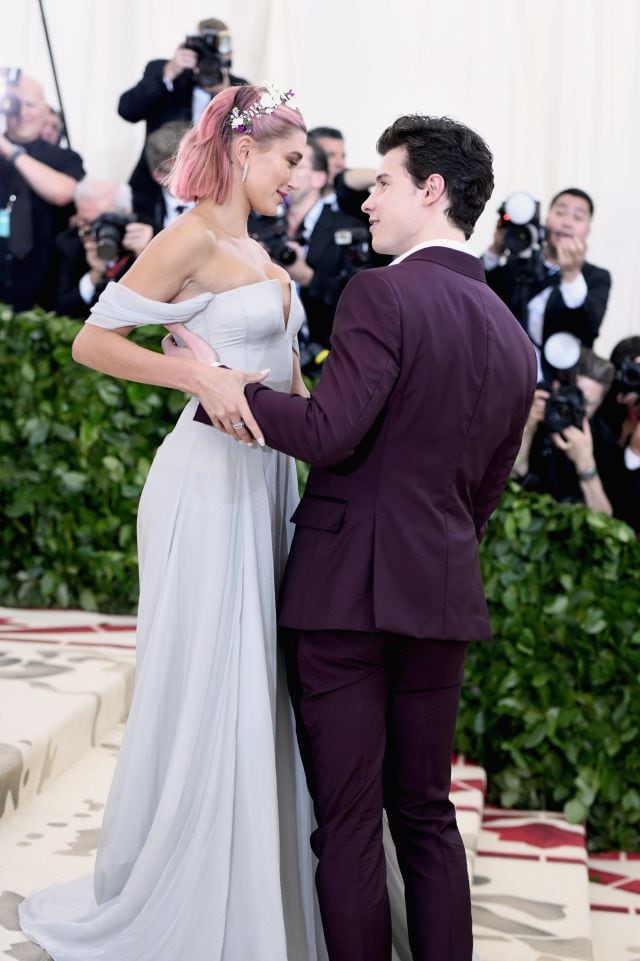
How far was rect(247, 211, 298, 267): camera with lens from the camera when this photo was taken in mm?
4516

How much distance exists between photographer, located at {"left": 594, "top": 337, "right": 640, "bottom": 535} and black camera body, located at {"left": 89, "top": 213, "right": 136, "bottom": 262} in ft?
6.21

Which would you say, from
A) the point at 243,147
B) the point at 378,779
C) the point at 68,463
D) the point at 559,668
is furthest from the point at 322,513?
the point at 68,463

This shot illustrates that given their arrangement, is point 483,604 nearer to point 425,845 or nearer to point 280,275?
point 425,845

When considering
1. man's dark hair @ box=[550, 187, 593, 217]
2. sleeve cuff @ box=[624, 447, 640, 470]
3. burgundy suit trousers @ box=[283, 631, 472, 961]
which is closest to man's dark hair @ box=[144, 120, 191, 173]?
man's dark hair @ box=[550, 187, 593, 217]

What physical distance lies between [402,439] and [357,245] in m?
2.63

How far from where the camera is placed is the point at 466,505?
2137mm

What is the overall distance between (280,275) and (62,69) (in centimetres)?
314

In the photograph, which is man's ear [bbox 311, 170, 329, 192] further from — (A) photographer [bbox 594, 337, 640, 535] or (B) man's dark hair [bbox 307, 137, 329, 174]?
(A) photographer [bbox 594, 337, 640, 535]

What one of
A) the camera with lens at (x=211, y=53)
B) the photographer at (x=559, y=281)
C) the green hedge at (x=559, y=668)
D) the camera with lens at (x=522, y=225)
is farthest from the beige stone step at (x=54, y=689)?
the camera with lens at (x=211, y=53)

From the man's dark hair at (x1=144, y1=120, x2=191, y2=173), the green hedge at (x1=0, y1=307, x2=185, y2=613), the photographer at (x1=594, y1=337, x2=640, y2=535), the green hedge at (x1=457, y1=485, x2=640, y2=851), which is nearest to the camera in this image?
the green hedge at (x1=457, y1=485, x2=640, y2=851)

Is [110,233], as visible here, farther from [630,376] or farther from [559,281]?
[630,376]

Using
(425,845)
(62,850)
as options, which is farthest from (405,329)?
(62,850)

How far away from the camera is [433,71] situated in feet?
15.7

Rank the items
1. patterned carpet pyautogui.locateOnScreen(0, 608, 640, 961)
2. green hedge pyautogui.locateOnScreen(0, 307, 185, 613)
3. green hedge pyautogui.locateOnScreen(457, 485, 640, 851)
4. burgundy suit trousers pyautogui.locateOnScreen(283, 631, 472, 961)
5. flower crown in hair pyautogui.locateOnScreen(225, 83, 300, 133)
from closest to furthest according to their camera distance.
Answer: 1. burgundy suit trousers pyautogui.locateOnScreen(283, 631, 472, 961)
2. flower crown in hair pyautogui.locateOnScreen(225, 83, 300, 133)
3. patterned carpet pyautogui.locateOnScreen(0, 608, 640, 961)
4. green hedge pyautogui.locateOnScreen(457, 485, 640, 851)
5. green hedge pyautogui.locateOnScreen(0, 307, 185, 613)
